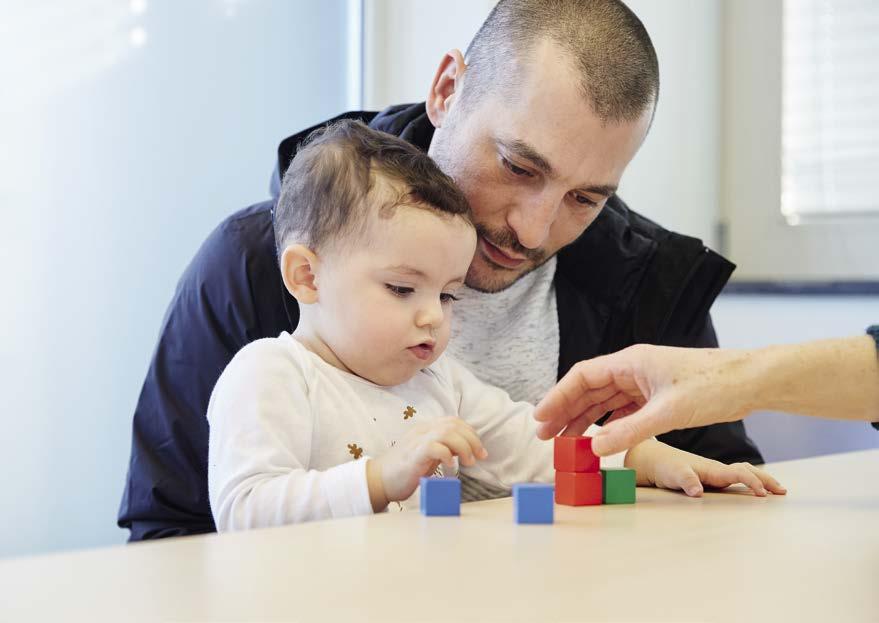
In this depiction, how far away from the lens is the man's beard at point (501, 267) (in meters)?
1.67

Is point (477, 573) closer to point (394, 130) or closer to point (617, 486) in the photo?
point (617, 486)

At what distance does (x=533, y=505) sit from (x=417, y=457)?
0.16 m

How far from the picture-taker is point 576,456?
1148 millimetres

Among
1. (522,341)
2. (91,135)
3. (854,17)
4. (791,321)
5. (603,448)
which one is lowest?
(791,321)

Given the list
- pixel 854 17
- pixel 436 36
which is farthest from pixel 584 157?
pixel 854 17

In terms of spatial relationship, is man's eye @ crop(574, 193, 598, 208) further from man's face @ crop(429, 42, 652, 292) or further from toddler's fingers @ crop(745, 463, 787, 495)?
toddler's fingers @ crop(745, 463, 787, 495)

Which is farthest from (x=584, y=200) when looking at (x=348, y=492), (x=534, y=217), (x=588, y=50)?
(x=348, y=492)

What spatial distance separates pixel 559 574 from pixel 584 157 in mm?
967

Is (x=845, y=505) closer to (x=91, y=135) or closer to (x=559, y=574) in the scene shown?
(x=559, y=574)

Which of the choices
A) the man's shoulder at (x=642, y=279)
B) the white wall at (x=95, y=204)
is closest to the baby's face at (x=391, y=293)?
the man's shoulder at (x=642, y=279)

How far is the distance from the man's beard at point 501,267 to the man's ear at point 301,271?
0.40 metres

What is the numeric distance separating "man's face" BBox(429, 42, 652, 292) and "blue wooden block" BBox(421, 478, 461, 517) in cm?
68

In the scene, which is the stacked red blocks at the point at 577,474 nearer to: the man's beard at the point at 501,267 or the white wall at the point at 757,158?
the man's beard at the point at 501,267

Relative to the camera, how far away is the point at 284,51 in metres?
2.80
